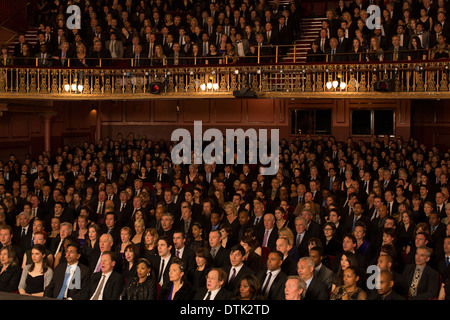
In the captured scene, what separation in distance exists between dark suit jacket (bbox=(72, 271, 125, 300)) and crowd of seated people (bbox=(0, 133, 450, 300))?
0.01m

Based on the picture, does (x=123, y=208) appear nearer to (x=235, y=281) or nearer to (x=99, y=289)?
(x=99, y=289)

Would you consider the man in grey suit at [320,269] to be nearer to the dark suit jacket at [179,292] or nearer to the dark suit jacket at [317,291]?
the dark suit jacket at [317,291]

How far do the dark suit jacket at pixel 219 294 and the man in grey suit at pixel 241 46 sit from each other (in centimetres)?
808

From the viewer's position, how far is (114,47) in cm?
1223

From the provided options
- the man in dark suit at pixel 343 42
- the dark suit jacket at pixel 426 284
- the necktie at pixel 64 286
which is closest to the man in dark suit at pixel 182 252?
the necktie at pixel 64 286

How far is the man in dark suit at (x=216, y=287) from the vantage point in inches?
157

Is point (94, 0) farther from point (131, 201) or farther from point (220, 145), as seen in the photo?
point (131, 201)

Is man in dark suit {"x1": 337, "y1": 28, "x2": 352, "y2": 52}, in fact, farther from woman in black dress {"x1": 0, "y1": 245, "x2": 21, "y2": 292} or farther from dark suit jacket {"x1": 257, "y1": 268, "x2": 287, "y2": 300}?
woman in black dress {"x1": 0, "y1": 245, "x2": 21, "y2": 292}

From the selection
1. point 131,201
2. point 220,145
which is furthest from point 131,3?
point 131,201

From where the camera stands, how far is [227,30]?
1265 centimetres

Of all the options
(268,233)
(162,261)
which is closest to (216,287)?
(162,261)

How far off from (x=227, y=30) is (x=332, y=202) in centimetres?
713

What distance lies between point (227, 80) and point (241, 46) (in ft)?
3.01

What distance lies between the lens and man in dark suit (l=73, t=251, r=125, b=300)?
4445 millimetres
